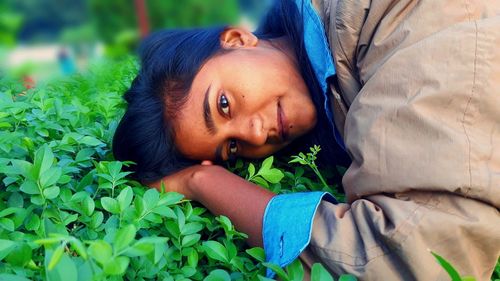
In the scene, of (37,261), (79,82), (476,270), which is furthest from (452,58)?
(79,82)

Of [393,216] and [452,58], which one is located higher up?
[452,58]

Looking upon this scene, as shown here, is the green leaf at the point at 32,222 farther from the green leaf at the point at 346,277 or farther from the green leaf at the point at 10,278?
the green leaf at the point at 346,277

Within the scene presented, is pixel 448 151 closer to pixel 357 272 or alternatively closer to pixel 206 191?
pixel 357 272

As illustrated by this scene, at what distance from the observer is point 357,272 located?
4.40 feet

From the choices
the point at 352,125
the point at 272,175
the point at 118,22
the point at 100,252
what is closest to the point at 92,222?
the point at 100,252

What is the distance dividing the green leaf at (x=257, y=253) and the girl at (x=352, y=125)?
25mm

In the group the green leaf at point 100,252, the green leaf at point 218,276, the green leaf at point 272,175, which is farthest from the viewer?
the green leaf at point 272,175

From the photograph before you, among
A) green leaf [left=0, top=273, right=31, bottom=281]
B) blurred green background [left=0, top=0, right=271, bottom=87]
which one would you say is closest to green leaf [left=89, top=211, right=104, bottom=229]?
green leaf [left=0, top=273, right=31, bottom=281]

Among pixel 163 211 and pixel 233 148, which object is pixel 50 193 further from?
pixel 233 148

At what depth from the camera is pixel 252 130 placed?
75.4 inches

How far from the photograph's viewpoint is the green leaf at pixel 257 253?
1.33 meters

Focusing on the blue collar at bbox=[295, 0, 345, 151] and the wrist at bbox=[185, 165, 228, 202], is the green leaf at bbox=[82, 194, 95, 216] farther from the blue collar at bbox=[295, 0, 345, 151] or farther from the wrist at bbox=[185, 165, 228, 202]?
the blue collar at bbox=[295, 0, 345, 151]

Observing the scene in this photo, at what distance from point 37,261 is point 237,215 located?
54 cm

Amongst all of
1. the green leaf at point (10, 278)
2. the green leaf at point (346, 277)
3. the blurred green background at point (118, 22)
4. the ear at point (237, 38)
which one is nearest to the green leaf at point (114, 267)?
the green leaf at point (10, 278)
